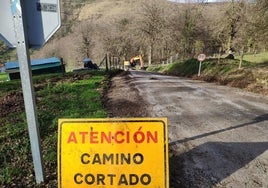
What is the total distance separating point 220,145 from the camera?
255 inches

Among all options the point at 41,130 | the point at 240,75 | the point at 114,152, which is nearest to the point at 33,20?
the point at 114,152

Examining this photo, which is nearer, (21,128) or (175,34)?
(21,128)

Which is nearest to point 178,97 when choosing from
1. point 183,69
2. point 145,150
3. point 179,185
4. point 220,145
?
point 220,145

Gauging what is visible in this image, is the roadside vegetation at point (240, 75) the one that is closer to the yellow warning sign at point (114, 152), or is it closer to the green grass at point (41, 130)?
the green grass at point (41, 130)

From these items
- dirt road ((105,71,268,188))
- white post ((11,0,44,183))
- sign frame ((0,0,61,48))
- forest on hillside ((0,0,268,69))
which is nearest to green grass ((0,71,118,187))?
white post ((11,0,44,183))

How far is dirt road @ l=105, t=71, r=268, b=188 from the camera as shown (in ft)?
16.5

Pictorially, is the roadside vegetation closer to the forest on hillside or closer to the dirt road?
the forest on hillside

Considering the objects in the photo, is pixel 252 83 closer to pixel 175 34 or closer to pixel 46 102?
pixel 46 102

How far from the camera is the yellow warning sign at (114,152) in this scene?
12.5ft

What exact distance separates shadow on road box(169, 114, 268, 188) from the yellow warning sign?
1118mm

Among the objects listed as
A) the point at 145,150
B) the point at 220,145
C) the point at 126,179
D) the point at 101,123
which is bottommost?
the point at 220,145

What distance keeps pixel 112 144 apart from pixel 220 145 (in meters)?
3.46

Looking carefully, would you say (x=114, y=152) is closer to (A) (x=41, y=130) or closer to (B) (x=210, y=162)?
(B) (x=210, y=162)

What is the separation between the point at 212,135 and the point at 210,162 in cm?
168
